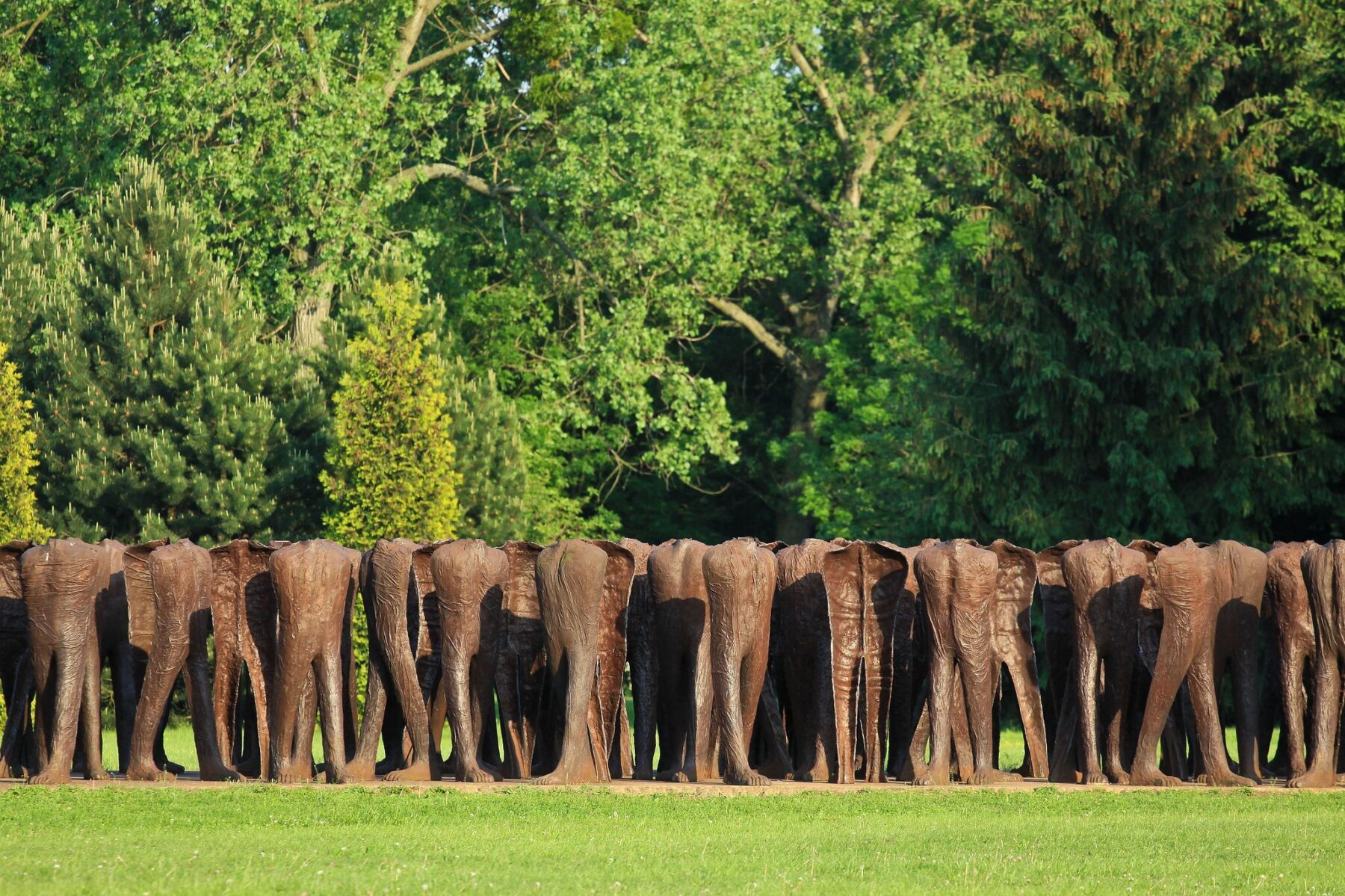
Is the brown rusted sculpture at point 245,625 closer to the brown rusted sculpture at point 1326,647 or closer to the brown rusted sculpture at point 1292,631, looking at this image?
the brown rusted sculpture at point 1292,631

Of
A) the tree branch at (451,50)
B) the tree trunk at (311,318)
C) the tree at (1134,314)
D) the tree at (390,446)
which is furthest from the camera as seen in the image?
the tree branch at (451,50)

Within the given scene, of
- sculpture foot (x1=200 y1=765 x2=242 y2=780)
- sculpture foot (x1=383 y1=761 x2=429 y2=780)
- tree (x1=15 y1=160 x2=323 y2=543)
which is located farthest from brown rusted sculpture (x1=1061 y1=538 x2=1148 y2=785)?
tree (x1=15 y1=160 x2=323 y2=543)

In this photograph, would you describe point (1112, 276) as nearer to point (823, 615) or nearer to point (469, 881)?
point (823, 615)

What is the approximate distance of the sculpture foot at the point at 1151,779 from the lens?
14.1 m

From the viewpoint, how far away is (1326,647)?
14.2 metres

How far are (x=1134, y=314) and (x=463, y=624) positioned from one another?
1643 centimetres

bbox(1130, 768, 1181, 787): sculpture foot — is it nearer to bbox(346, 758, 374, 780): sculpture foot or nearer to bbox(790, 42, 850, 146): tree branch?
bbox(346, 758, 374, 780): sculpture foot

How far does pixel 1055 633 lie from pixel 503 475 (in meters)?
15.9

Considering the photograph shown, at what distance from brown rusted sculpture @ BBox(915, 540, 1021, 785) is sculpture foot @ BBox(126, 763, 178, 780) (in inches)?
219

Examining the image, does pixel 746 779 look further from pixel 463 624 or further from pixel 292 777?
pixel 292 777

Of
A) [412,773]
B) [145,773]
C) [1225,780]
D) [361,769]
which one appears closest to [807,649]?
[412,773]

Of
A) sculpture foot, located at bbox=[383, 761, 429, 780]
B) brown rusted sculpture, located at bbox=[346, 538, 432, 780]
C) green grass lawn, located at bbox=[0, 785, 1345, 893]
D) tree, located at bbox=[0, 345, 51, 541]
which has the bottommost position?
green grass lawn, located at bbox=[0, 785, 1345, 893]

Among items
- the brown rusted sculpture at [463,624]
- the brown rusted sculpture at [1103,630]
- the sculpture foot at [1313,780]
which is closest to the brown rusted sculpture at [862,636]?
the brown rusted sculpture at [1103,630]

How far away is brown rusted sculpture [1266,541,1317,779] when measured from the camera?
14375 mm
